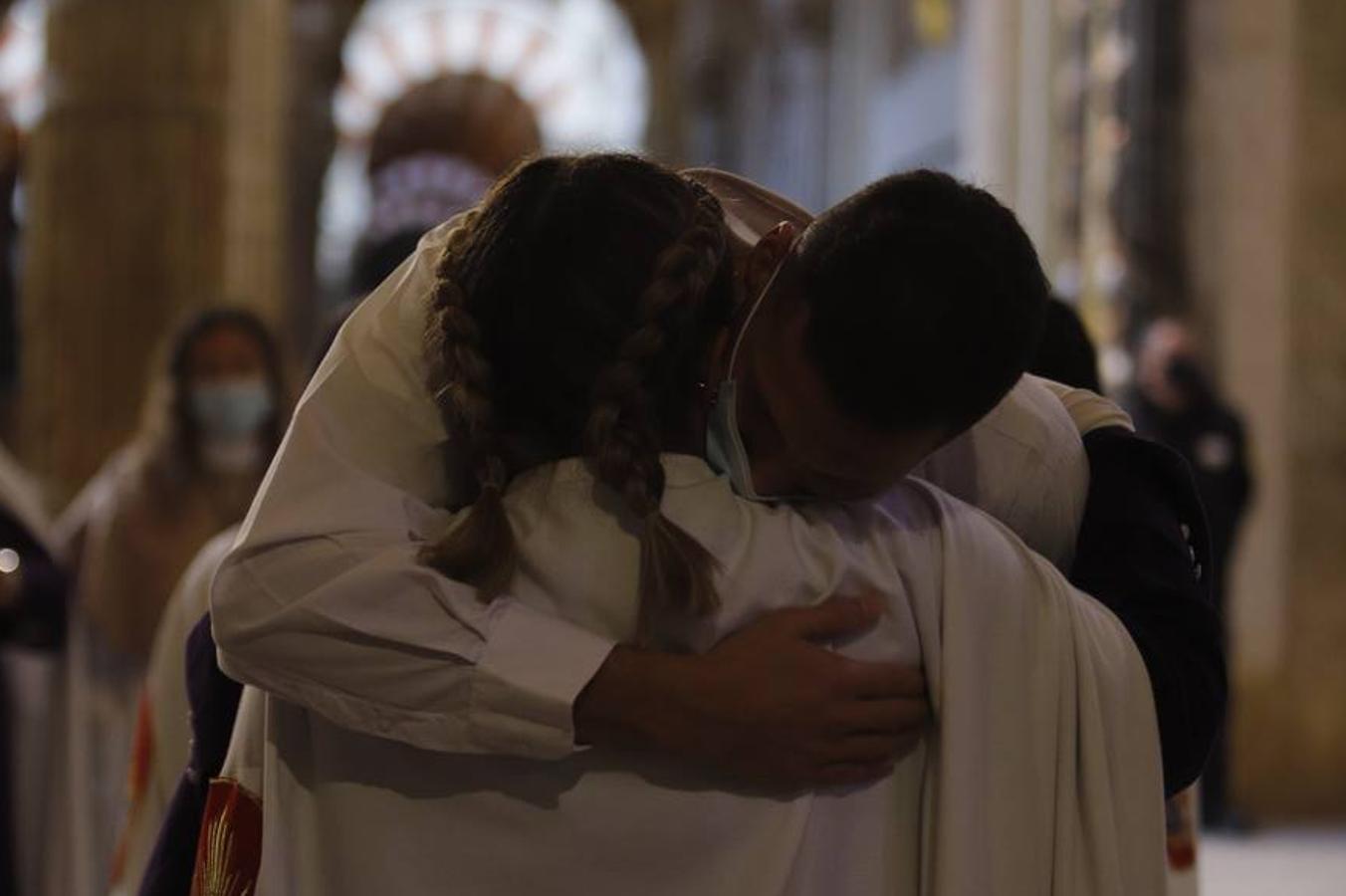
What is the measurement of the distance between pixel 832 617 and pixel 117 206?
728 cm

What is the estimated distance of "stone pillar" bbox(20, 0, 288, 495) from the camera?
848 centimetres

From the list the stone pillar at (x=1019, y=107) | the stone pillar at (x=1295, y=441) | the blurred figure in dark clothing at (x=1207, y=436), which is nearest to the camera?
the blurred figure in dark clothing at (x=1207, y=436)

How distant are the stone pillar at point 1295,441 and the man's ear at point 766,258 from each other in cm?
794

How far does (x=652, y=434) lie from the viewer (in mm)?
1729

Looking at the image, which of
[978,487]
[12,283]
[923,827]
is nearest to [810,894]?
[923,827]

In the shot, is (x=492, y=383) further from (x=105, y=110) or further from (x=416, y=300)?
(x=105, y=110)

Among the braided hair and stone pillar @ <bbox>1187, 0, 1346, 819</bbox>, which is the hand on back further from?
stone pillar @ <bbox>1187, 0, 1346, 819</bbox>

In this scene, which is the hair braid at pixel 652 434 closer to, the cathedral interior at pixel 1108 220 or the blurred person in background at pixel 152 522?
the blurred person in background at pixel 152 522

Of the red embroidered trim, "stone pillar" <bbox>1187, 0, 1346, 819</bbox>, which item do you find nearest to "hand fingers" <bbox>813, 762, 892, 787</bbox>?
the red embroidered trim

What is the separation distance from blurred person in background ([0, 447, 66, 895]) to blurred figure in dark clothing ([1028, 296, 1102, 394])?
2817mm

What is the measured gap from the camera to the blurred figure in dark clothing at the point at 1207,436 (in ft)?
28.3

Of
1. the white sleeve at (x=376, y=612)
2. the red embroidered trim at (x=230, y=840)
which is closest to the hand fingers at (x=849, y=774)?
the white sleeve at (x=376, y=612)

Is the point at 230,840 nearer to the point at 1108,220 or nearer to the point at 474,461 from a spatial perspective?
the point at 474,461

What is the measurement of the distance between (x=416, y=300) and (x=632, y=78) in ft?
81.4
